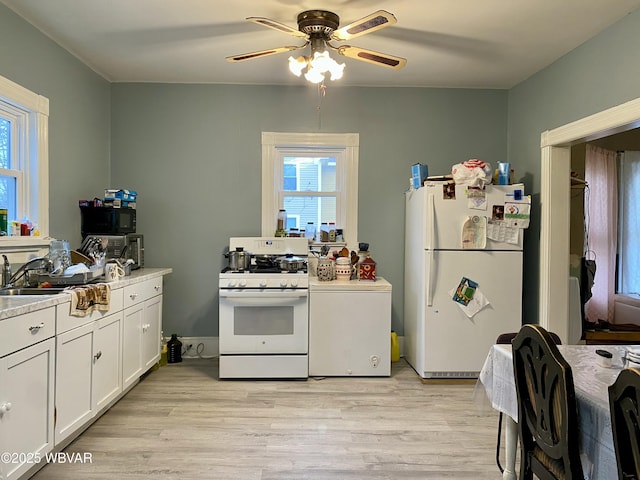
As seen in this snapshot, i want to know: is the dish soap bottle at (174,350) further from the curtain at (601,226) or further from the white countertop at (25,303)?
the curtain at (601,226)

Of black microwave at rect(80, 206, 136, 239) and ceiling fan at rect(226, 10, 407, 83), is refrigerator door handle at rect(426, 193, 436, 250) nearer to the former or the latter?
ceiling fan at rect(226, 10, 407, 83)

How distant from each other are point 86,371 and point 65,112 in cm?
199

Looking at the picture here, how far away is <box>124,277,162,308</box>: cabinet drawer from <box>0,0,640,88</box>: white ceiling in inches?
69.8

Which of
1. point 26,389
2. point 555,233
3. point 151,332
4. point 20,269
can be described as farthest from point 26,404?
point 555,233

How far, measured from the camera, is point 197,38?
127 inches

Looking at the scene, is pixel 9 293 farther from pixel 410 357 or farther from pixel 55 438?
pixel 410 357

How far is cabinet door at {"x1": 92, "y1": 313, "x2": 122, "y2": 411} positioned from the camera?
2.73 meters

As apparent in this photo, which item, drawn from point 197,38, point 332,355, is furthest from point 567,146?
point 197,38

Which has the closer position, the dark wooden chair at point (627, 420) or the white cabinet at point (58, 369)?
the dark wooden chair at point (627, 420)

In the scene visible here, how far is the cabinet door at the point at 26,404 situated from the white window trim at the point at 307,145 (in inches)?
92.5

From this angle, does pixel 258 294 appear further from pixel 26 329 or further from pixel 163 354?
pixel 26 329

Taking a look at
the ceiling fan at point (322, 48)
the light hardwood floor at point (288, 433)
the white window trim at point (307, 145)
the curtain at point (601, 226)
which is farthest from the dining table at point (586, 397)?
the curtain at point (601, 226)

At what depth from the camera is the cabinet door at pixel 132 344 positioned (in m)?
3.13

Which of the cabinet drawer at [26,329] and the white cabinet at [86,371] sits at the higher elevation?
the cabinet drawer at [26,329]
